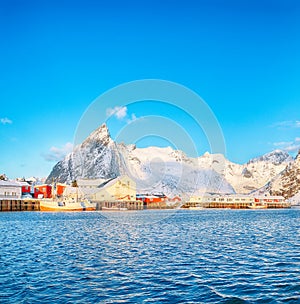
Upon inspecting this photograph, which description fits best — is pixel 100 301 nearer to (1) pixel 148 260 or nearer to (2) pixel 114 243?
(1) pixel 148 260

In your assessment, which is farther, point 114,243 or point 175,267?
point 114,243

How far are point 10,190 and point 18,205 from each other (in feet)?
42.1

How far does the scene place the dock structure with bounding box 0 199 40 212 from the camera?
417ft

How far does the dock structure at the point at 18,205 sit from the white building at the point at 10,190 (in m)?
8.26

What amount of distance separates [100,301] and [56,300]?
1.99m

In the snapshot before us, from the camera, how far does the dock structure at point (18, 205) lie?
12706cm

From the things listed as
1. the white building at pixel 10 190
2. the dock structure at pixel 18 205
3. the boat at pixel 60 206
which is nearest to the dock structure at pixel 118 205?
the boat at pixel 60 206

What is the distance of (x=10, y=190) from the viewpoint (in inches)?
5605

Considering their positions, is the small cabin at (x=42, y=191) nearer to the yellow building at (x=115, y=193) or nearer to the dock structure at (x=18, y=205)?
the yellow building at (x=115, y=193)

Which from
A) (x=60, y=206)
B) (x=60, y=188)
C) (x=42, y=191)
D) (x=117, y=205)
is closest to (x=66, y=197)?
(x=42, y=191)

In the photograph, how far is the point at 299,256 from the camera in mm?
27938

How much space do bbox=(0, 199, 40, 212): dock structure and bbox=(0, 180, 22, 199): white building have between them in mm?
8262

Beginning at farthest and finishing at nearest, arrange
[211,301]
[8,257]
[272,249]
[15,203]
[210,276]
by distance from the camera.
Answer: [15,203] → [272,249] → [8,257] → [210,276] → [211,301]

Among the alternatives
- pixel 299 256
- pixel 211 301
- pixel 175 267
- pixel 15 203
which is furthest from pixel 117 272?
pixel 15 203
